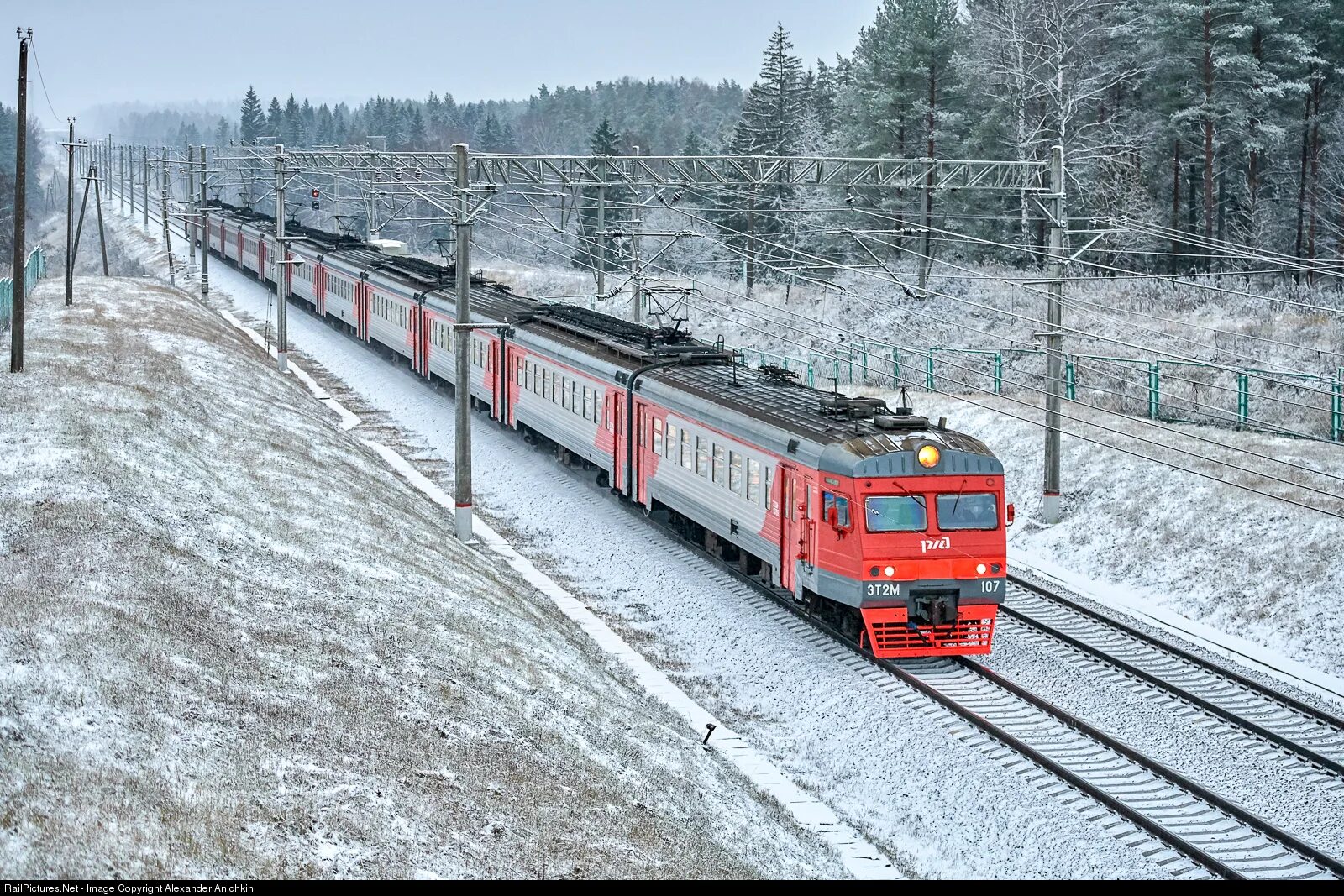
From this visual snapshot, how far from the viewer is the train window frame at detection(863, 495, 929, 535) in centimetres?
1917

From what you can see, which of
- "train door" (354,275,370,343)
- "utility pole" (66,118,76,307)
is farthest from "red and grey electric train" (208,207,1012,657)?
"utility pole" (66,118,76,307)

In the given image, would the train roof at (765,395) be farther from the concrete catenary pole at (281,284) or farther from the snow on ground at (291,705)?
the concrete catenary pole at (281,284)

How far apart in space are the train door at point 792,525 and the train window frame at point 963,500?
186 cm

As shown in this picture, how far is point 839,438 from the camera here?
64.4 ft

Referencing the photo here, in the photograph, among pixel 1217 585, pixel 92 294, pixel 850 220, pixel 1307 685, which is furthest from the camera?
pixel 850 220

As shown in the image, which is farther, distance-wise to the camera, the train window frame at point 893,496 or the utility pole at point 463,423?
the utility pole at point 463,423

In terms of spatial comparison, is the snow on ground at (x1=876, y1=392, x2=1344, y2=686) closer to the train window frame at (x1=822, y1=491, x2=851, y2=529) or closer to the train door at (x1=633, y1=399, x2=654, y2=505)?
the train window frame at (x1=822, y1=491, x2=851, y2=529)

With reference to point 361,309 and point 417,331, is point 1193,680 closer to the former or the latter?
point 417,331

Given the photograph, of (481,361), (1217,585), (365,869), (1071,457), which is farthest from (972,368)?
(365,869)

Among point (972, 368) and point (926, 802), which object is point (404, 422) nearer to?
point (972, 368)

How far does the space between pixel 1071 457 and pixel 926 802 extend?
15571 millimetres

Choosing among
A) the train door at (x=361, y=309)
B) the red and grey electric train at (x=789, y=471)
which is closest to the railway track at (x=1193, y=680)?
the red and grey electric train at (x=789, y=471)

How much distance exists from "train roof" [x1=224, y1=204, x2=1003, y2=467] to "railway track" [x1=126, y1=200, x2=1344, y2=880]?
2.77m

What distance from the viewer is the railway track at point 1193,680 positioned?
55.0ft
